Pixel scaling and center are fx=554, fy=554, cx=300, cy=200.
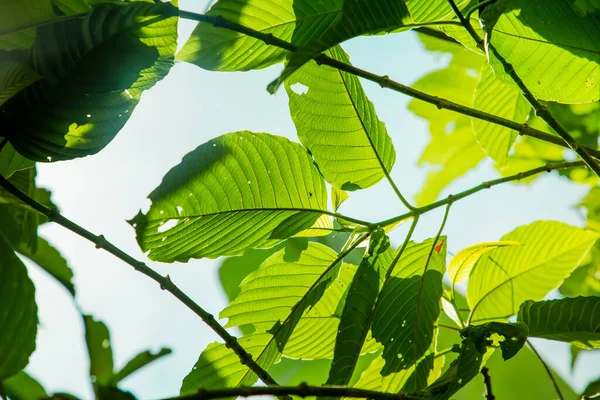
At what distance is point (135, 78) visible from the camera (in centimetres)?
76

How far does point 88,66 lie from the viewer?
0.75m

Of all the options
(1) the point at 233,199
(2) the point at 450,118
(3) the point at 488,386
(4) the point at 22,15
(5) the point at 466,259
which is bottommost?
(3) the point at 488,386

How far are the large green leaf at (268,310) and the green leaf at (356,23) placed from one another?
40 centimetres

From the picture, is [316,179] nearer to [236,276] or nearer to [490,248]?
[490,248]

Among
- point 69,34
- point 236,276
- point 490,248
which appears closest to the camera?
point 69,34

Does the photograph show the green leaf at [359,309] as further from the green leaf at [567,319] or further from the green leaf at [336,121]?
the green leaf at [567,319]

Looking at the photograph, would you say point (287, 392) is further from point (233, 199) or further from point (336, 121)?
point (336, 121)

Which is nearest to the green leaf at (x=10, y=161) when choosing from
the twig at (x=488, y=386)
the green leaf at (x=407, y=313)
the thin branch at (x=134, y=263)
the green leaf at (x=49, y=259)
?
the thin branch at (x=134, y=263)

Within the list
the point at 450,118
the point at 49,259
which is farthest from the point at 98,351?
the point at 450,118

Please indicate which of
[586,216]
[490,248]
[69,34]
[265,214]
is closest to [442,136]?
[586,216]

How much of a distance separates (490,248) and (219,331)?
615mm

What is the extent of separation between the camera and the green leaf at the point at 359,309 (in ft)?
2.94

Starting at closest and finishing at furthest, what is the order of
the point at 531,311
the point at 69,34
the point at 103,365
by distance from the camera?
1. the point at 103,365
2. the point at 69,34
3. the point at 531,311

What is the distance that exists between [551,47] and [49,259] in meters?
1.01
